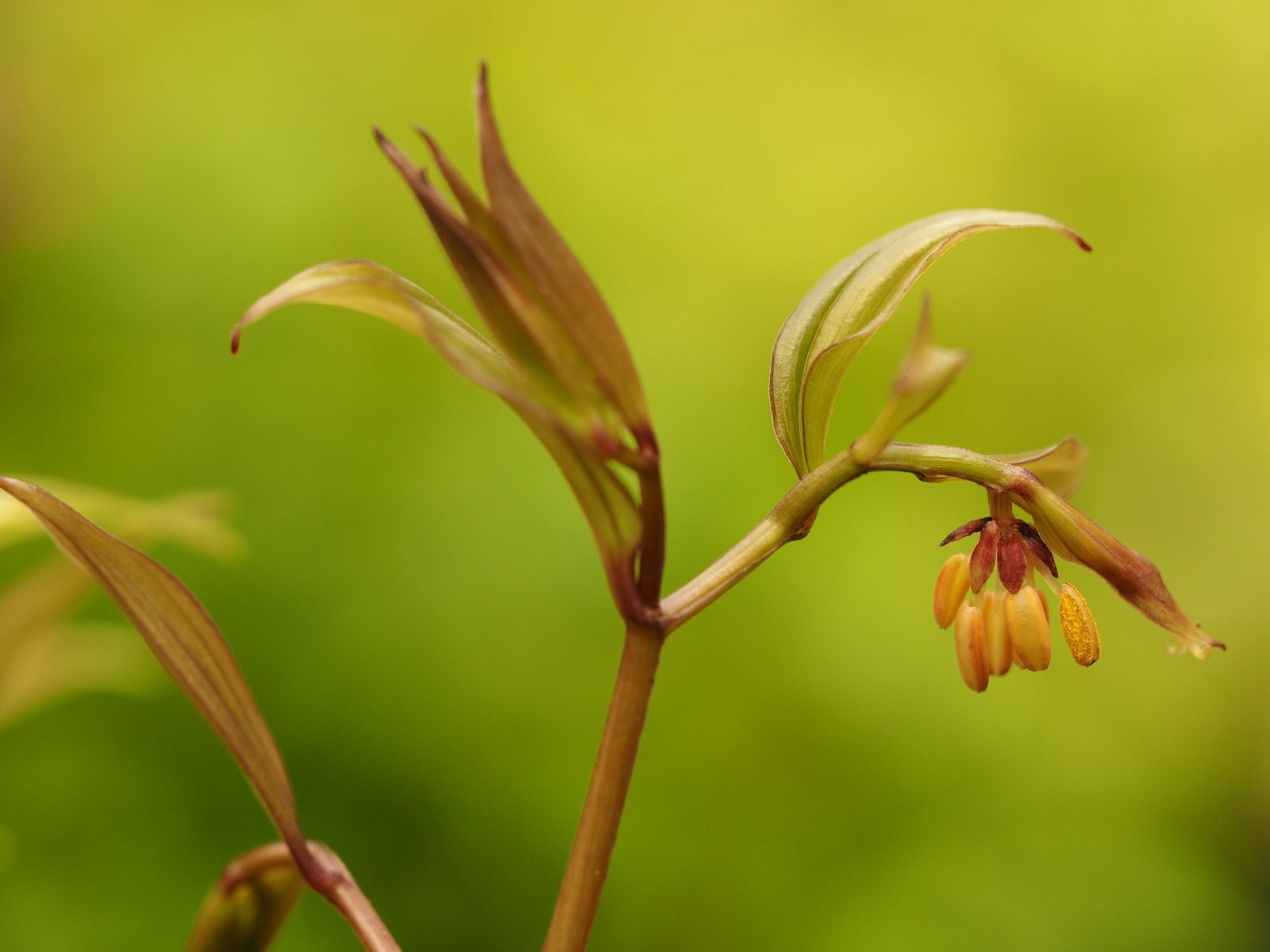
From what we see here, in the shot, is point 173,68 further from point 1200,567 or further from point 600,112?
point 1200,567

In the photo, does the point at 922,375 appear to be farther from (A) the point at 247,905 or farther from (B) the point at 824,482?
(A) the point at 247,905

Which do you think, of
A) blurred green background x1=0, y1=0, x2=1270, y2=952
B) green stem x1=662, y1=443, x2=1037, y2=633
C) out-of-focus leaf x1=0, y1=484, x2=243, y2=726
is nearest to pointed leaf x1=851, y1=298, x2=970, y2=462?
green stem x1=662, y1=443, x2=1037, y2=633

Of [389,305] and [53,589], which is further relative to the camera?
[53,589]

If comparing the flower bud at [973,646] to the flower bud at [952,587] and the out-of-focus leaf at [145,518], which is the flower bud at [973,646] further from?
the out-of-focus leaf at [145,518]

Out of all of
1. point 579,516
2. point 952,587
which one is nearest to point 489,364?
point 952,587

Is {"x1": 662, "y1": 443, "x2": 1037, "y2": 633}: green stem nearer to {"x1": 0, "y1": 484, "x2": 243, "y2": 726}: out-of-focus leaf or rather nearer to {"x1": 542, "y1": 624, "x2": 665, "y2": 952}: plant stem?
{"x1": 542, "y1": 624, "x2": 665, "y2": 952}: plant stem

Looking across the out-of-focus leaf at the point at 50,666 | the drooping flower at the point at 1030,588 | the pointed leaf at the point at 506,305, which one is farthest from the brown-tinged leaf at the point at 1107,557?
the out-of-focus leaf at the point at 50,666

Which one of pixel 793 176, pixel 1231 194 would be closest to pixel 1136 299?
pixel 1231 194
